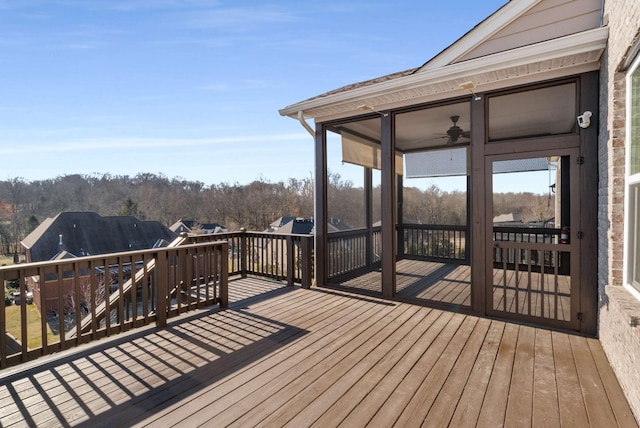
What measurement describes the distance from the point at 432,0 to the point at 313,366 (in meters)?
6.97

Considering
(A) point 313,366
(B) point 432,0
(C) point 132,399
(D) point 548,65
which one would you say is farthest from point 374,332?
(B) point 432,0

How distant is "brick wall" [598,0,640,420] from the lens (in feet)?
6.34

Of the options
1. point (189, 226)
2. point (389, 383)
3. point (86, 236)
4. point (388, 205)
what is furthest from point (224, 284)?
point (189, 226)

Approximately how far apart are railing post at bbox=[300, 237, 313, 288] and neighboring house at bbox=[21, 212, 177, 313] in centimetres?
2115

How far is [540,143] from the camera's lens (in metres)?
3.28

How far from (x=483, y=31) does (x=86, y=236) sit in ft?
105

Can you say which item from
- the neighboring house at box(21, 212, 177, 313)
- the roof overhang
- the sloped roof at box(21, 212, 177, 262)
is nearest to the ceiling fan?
the roof overhang

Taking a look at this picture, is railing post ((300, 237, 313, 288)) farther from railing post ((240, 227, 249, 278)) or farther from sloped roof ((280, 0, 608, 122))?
sloped roof ((280, 0, 608, 122))

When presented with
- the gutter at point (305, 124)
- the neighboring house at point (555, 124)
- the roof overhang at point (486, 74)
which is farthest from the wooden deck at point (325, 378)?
the gutter at point (305, 124)

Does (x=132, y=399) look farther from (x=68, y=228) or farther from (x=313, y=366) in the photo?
(x=68, y=228)

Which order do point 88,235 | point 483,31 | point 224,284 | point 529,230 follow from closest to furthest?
point 483,31 < point 224,284 < point 529,230 < point 88,235

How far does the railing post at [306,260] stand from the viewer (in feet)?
16.9

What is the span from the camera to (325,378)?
238 centimetres

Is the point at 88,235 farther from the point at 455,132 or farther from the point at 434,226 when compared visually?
the point at 455,132
